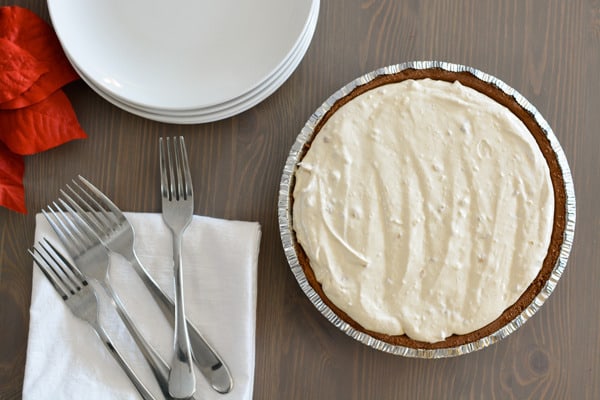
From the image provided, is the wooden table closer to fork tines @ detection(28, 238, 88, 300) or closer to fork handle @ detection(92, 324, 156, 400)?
fork tines @ detection(28, 238, 88, 300)

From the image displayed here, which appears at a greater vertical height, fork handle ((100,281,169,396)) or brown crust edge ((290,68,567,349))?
brown crust edge ((290,68,567,349))

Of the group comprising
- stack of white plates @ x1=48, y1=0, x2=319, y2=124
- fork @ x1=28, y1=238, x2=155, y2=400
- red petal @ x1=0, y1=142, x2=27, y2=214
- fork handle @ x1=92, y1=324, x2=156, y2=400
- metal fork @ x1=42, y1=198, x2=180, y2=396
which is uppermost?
stack of white plates @ x1=48, y1=0, x2=319, y2=124

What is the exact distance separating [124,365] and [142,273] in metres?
0.18

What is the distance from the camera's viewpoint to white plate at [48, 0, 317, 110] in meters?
1.27

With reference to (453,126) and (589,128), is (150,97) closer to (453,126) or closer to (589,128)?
(453,126)

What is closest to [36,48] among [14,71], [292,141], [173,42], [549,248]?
[14,71]

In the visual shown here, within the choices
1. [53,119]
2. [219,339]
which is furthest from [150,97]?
[219,339]

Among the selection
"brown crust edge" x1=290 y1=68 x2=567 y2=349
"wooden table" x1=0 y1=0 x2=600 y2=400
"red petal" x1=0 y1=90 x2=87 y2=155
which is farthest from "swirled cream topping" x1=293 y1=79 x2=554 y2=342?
"red petal" x1=0 y1=90 x2=87 y2=155

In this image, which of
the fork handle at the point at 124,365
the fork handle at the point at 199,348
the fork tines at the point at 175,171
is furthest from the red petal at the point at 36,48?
the fork handle at the point at 124,365

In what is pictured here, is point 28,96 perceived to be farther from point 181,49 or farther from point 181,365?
point 181,365

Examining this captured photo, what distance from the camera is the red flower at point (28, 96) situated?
1.25 meters

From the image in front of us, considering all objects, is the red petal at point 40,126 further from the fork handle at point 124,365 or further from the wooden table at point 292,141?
the fork handle at point 124,365

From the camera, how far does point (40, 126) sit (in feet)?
4.24

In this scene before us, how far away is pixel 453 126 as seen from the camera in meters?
1.18
